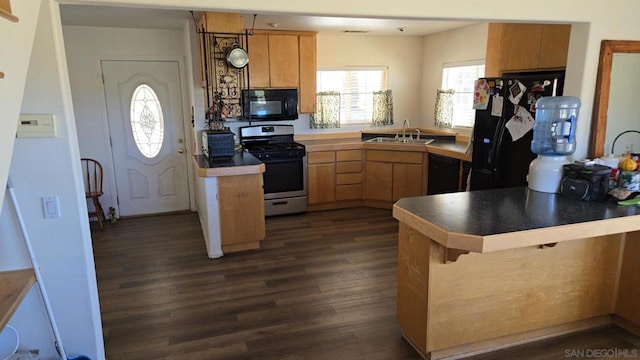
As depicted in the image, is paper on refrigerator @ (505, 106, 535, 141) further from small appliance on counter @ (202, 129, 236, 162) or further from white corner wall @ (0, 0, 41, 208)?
white corner wall @ (0, 0, 41, 208)

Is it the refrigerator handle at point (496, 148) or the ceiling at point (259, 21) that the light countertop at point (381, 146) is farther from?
the ceiling at point (259, 21)

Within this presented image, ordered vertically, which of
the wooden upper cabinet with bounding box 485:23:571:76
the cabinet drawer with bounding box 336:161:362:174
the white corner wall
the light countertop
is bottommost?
the cabinet drawer with bounding box 336:161:362:174

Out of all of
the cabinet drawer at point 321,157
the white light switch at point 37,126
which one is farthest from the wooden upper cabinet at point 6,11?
the cabinet drawer at point 321,157

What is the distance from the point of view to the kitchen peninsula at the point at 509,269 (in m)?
2.17

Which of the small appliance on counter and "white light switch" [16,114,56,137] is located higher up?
"white light switch" [16,114,56,137]

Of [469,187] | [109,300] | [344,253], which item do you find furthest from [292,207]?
[109,300]

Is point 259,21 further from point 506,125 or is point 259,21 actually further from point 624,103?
point 624,103

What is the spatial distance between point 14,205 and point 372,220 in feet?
12.5

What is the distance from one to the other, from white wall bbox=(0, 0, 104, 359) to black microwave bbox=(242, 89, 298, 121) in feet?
10.3

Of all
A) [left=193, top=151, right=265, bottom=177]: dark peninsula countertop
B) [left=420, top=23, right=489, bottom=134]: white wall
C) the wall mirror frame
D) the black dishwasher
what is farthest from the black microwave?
the wall mirror frame

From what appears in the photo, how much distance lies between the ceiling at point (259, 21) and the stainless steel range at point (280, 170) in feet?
4.59

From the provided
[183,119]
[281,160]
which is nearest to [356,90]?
[281,160]

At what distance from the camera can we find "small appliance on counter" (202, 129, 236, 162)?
4109mm

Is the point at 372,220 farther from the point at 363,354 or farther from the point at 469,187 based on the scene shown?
the point at 363,354
